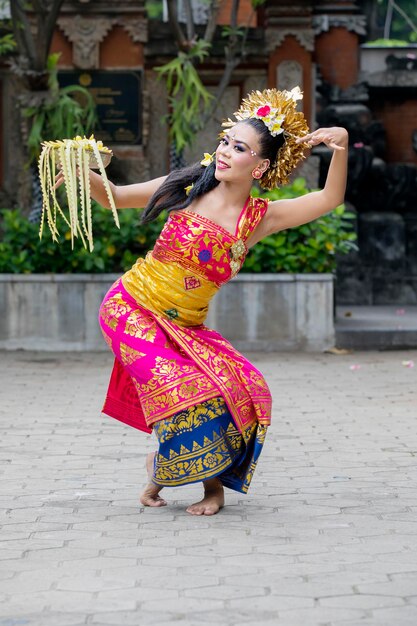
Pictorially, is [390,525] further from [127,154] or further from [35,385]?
[127,154]

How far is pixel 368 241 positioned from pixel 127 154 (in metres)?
3.33

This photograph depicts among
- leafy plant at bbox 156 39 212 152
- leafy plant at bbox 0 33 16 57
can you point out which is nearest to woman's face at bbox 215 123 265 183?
leafy plant at bbox 156 39 212 152

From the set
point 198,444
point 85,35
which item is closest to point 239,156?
point 198,444

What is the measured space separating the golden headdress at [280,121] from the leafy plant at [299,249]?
22.0 feet

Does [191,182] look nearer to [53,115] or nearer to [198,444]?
[198,444]

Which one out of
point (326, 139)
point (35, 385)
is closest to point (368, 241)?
point (35, 385)

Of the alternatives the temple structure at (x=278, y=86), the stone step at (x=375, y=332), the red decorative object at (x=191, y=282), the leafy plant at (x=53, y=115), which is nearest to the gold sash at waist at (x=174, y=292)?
the red decorative object at (x=191, y=282)

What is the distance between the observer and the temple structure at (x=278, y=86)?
1639 centimetres

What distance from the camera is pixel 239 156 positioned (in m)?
6.02

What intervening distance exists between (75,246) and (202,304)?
23.3 feet

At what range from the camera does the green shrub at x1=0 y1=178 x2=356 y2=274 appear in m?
12.9

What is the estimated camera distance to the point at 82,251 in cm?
1290

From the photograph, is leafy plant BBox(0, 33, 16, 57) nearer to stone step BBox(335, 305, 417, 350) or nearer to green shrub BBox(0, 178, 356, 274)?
green shrub BBox(0, 178, 356, 274)

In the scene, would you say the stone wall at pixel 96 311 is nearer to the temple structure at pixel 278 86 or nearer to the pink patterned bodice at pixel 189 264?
the temple structure at pixel 278 86
